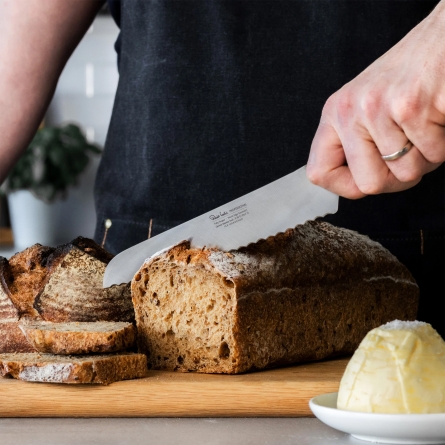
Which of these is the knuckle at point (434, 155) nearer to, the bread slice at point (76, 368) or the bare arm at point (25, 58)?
the bread slice at point (76, 368)

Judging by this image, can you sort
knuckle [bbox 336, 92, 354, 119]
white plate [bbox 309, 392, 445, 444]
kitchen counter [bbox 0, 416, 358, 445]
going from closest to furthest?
white plate [bbox 309, 392, 445, 444] → kitchen counter [bbox 0, 416, 358, 445] → knuckle [bbox 336, 92, 354, 119]

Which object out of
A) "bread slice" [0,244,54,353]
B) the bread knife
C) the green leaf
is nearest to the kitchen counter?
"bread slice" [0,244,54,353]

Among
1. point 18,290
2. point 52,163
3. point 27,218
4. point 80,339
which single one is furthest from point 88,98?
point 80,339

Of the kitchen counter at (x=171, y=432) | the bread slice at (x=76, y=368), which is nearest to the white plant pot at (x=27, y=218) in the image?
the bread slice at (x=76, y=368)

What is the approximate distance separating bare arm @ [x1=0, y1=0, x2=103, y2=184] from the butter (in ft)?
3.83

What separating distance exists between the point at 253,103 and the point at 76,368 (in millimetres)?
957

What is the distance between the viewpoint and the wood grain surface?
4.08 feet

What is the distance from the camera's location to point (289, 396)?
1.25 metres

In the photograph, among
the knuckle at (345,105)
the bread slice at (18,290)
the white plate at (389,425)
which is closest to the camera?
the white plate at (389,425)

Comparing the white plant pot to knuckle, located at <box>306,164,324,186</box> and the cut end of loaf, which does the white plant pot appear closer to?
the cut end of loaf

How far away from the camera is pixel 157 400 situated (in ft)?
4.10

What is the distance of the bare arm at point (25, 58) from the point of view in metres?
1.92

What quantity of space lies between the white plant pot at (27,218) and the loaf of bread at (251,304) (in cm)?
217

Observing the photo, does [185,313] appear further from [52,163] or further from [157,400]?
[52,163]
